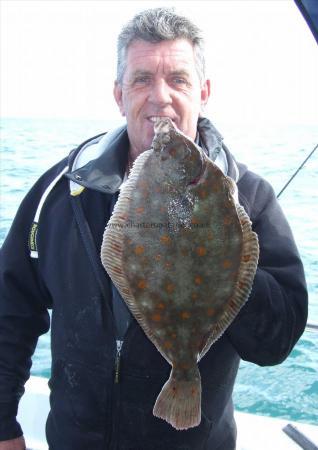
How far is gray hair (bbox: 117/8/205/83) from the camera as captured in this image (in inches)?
82.0

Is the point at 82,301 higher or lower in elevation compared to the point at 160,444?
higher

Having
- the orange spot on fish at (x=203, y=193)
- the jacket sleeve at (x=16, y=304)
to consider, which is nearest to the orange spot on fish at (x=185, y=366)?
the orange spot on fish at (x=203, y=193)

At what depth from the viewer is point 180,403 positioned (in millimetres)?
1720

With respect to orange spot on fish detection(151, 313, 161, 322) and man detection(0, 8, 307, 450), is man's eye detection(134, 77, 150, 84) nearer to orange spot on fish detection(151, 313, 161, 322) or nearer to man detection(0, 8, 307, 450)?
man detection(0, 8, 307, 450)

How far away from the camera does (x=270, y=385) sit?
15.6 ft

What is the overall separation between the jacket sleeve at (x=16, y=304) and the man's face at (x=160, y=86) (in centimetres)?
68

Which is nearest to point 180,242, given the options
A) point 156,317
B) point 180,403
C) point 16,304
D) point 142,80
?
point 156,317

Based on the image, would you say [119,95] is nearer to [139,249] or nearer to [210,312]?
[139,249]

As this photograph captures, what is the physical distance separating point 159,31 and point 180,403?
4.85ft

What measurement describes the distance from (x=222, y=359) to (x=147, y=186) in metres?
0.90

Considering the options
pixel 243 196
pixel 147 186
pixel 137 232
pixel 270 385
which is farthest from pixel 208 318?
pixel 270 385

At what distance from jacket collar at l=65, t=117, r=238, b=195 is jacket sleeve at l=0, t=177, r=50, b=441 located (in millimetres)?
313

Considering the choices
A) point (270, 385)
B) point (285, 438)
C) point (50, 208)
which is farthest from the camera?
point (270, 385)

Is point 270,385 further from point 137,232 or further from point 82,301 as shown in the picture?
point 137,232
